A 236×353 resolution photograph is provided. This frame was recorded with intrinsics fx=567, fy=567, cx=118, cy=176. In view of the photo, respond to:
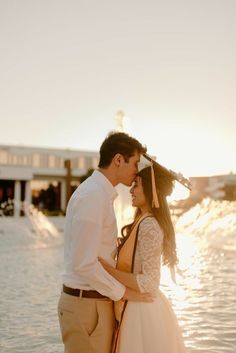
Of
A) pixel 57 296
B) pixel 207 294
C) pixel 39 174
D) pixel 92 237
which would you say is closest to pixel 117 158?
pixel 92 237

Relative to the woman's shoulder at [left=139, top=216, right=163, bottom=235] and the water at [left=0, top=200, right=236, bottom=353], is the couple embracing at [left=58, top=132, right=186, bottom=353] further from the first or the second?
the water at [left=0, top=200, right=236, bottom=353]

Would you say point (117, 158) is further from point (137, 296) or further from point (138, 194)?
point (137, 296)

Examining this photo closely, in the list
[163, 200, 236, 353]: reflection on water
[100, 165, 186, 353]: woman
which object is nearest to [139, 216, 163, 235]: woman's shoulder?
[100, 165, 186, 353]: woman

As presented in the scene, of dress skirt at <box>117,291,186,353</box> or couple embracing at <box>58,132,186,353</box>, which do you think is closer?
couple embracing at <box>58,132,186,353</box>

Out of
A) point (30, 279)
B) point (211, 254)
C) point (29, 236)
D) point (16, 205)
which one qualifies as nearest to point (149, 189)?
point (30, 279)

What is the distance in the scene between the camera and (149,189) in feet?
10.2

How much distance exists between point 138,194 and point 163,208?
7.0 inches

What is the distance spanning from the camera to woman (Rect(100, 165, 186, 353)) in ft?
9.54

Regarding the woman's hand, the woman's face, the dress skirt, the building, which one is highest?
the building

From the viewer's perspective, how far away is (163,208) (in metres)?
3.06

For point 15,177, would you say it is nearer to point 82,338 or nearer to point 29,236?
point 29,236

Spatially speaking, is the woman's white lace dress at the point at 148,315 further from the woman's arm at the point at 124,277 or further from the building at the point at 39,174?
the building at the point at 39,174

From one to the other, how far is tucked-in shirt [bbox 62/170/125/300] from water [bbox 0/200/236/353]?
2.05 feet

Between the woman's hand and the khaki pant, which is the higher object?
the woman's hand
